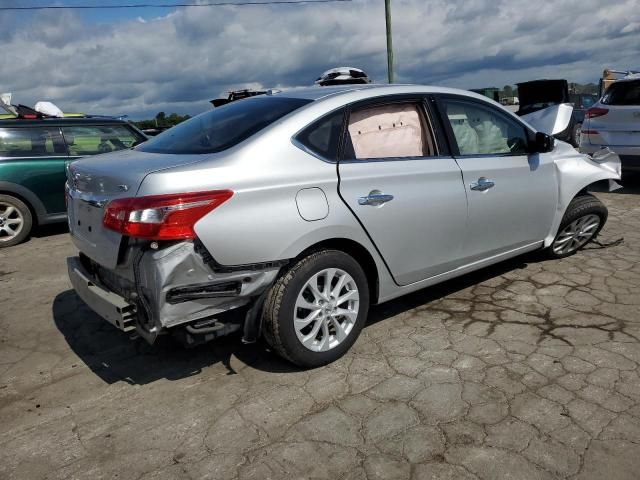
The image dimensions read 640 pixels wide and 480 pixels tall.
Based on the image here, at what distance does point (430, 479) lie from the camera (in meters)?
2.21

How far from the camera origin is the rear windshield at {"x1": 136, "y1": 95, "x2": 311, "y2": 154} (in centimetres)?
304

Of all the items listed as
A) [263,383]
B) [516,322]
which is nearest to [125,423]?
[263,383]

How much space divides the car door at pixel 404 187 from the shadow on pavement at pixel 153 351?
0.62 metres

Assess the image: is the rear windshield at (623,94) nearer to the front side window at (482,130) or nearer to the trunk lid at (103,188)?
the front side window at (482,130)

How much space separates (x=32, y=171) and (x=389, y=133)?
16.8ft

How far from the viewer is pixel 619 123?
771cm

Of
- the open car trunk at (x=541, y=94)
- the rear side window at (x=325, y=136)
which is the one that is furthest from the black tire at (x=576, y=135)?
the rear side window at (x=325, y=136)

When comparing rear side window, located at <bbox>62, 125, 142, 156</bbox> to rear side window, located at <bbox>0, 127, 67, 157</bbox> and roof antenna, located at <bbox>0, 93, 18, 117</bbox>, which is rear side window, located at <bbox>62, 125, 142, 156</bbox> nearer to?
rear side window, located at <bbox>0, 127, 67, 157</bbox>

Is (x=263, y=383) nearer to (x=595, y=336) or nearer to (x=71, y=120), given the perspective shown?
(x=595, y=336)

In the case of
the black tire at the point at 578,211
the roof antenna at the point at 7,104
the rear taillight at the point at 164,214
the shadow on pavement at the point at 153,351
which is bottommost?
the shadow on pavement at the point at 153,351

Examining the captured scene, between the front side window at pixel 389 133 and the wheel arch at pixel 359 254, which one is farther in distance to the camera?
the front side window at pixel 389 133

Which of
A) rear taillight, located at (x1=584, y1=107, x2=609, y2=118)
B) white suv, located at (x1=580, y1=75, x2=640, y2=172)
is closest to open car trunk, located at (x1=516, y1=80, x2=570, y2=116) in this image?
rear taillight, located at (x1=584, y1=107, x2=609, y2=118)

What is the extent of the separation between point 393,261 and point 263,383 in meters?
1.08

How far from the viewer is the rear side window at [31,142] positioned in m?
6.54
